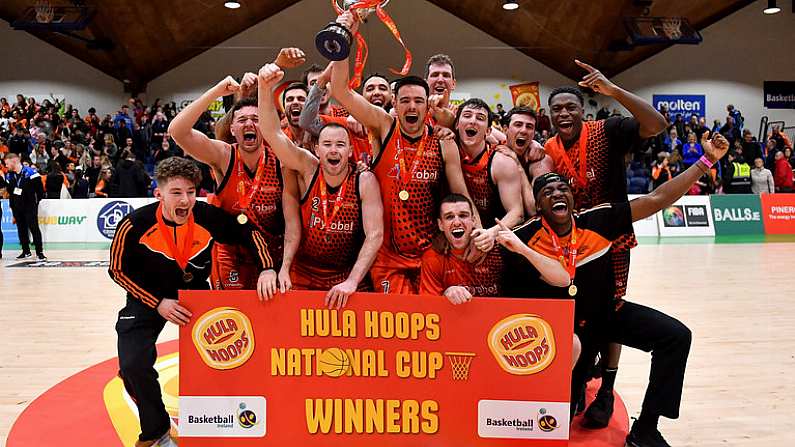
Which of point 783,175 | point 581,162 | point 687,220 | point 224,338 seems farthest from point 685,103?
point 224,338

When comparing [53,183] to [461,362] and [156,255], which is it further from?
[461,362]

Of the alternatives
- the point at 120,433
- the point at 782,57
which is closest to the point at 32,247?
the point at 120,433

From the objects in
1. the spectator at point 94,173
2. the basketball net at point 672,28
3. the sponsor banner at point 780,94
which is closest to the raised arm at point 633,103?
the spectator at point 94,173

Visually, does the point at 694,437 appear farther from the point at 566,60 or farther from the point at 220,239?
the point at 566,60

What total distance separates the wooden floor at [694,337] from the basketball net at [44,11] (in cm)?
1113

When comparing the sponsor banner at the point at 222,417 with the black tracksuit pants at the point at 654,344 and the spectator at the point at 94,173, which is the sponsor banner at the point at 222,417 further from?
the spectator at the point at 94,173

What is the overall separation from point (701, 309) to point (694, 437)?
372cm

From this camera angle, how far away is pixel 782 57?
74.6 ft

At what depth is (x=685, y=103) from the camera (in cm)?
2267

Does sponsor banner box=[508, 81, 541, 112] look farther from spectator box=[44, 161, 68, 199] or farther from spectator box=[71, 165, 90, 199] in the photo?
spectator box=[44, 161, 68, 199]

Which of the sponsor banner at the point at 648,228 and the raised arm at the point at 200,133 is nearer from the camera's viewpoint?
the raised arm at the point at 200,133

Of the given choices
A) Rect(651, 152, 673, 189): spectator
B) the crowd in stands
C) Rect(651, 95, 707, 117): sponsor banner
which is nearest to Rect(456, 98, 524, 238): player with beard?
the crowd in stands

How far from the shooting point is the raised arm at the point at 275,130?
3287 millimetres

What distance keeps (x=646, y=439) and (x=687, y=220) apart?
11.9 m
